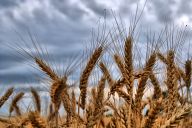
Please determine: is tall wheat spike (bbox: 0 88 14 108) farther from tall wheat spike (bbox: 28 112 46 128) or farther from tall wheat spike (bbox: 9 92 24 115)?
tall wheat spike (bbox: 28 112 46 128)

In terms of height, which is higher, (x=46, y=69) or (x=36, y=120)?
(x=46, y=69)

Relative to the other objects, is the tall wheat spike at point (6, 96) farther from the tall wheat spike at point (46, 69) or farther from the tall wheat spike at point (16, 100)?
the tall wheat spike at point (46, 69)

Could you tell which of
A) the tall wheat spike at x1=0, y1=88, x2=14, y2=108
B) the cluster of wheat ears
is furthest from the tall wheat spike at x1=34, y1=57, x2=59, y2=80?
the tall wheat spike at x1=0, y1=88, x2=14, y2=108

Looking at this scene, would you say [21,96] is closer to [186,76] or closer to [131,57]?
[186,76]

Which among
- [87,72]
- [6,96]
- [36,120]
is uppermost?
[6,96]

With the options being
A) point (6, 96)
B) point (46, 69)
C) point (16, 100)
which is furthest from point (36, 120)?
point (16, 100)

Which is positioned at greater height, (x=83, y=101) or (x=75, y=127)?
(x=83, y=101)


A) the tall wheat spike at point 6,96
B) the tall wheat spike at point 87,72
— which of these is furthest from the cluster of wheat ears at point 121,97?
the tall wheat spike at point 6,96

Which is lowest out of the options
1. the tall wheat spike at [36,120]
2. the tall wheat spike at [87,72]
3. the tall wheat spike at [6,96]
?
the tall wheat spike at [36,120]

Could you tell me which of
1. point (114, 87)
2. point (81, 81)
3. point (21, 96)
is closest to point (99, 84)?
point (114, 87)

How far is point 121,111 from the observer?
3.88m

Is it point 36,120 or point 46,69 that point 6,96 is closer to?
point 46,69

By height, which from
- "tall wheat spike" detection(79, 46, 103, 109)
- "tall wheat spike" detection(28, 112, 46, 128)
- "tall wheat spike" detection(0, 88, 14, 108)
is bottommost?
"tall wheat spike" detection(28, 112, 46, 128)

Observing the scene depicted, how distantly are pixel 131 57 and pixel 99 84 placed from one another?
72 cm
